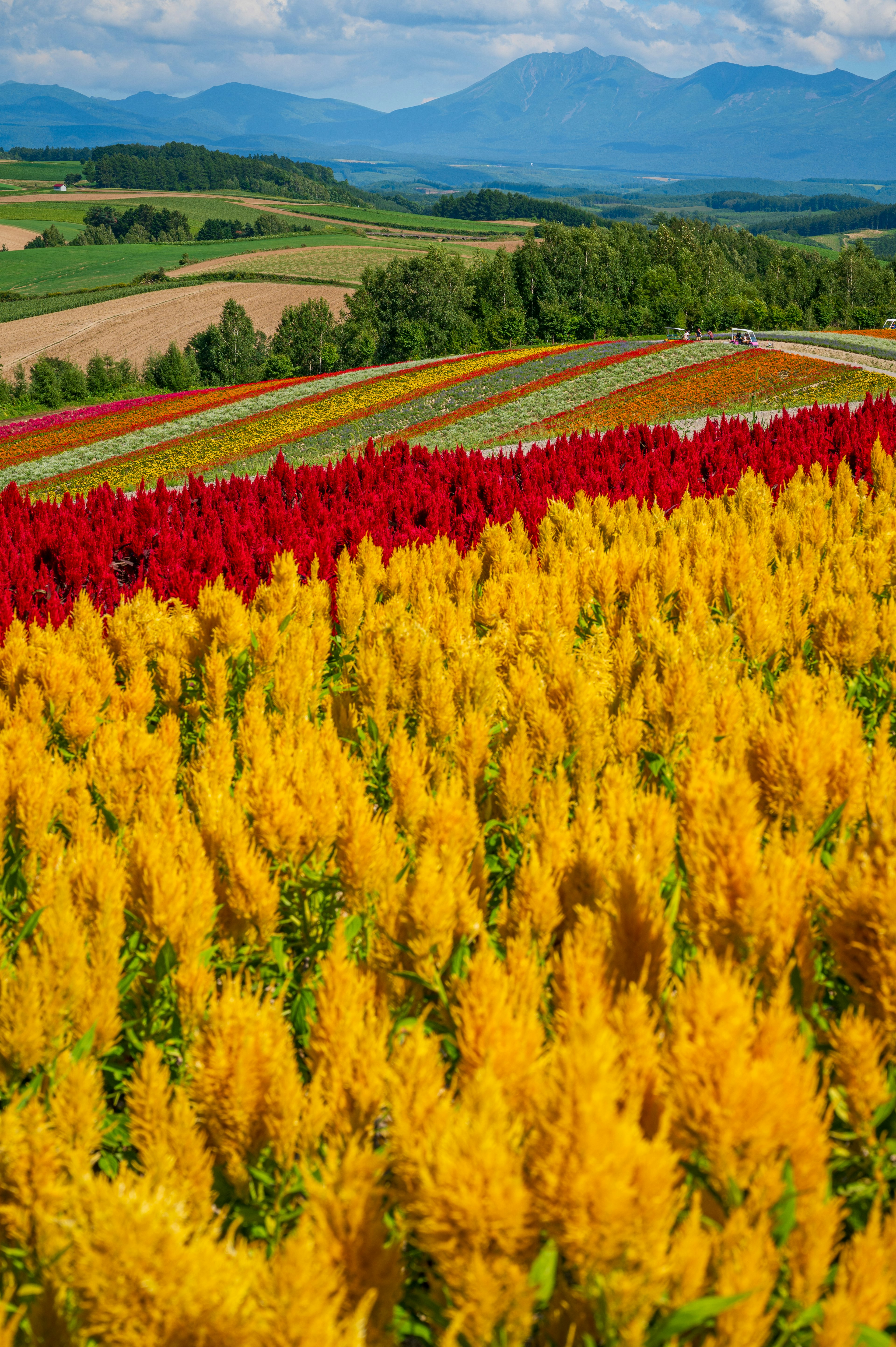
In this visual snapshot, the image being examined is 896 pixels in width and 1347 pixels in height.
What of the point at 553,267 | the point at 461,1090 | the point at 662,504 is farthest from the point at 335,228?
the point at 461,1090

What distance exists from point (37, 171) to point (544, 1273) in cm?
21905

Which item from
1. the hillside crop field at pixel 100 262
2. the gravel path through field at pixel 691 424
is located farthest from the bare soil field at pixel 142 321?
the gravel path through field at pixel 691 424

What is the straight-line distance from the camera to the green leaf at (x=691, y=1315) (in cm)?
138

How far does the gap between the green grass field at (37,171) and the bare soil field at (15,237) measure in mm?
70505

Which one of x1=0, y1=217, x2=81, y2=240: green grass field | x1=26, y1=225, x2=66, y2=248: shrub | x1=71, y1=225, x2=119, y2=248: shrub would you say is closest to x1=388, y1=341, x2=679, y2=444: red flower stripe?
x1=26, y1=225, x2=66, y2=248: shrub

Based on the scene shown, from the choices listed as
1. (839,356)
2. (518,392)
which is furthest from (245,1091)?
(839,356)

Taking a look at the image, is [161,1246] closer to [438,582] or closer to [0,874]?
[0,874]

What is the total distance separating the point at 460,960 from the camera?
2.61 metres

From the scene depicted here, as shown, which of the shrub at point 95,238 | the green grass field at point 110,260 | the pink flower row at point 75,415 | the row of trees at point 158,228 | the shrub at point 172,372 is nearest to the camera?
the pink flower row at point 75,415

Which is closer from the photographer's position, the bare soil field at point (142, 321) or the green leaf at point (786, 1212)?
→ the green leaf at point (786, 1212)

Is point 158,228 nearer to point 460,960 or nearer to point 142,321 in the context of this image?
point 142,321

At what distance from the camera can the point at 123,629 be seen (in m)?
5.73

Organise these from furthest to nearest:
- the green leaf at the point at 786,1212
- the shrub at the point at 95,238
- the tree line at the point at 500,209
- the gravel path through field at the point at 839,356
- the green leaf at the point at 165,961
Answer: the tree line at the point at 500,209, the shrub at the point at 95,238, the gravel path through field at the point at 839,356, the green leaf at the point at 165,961, the green leaf at the point at 786,1212

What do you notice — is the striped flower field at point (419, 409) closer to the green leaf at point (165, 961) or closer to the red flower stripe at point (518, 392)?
the red flower stripe at point (518, 392)
